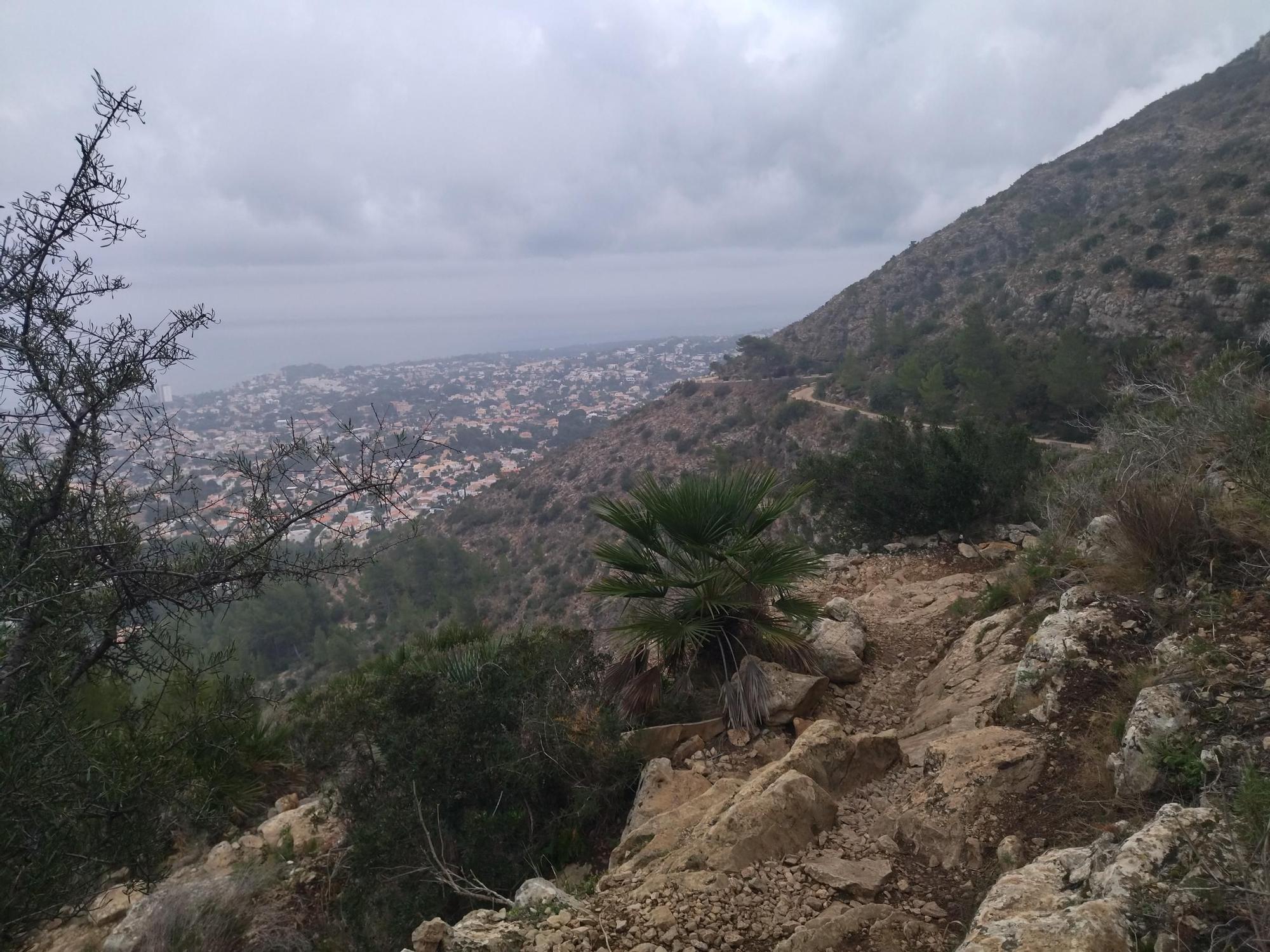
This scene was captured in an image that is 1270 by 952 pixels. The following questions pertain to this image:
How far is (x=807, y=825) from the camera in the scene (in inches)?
129

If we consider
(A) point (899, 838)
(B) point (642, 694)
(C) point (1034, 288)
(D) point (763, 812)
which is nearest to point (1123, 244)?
(C) point (1034, 288)

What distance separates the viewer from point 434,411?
13.2ft

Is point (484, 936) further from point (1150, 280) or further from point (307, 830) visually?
point (1150, 280)

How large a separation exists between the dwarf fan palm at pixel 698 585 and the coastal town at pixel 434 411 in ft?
5.37

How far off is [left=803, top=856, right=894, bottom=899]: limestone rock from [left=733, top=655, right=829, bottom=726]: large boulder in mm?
1769

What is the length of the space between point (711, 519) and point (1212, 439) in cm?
429

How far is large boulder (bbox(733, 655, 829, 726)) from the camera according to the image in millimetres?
4906

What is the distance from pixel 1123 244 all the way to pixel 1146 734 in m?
37.8

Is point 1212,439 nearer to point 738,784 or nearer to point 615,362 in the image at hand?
point 738,784

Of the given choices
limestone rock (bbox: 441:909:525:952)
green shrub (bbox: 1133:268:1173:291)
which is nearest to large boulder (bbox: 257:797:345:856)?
limestone rock (bbox: 441:909:525:952)

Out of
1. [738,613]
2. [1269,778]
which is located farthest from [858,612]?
[1269,778]

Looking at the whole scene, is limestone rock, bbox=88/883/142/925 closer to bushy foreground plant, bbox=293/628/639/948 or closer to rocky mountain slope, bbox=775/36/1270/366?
bushy foreground plant, bbox=293/628/639/948

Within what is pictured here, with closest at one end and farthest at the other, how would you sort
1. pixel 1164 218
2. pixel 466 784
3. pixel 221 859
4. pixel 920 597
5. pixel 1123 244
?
pixel 466 784
pixel 221 859
pixel 920 597
pixel 1164 218
pixel 1123 244

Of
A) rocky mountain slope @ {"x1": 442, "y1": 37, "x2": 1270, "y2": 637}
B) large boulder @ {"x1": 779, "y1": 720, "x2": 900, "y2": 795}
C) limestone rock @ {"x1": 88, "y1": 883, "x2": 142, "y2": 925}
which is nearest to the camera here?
large boulder @ {"x1": 779, "y1": 720, "x2": 900, "y2": 795}
